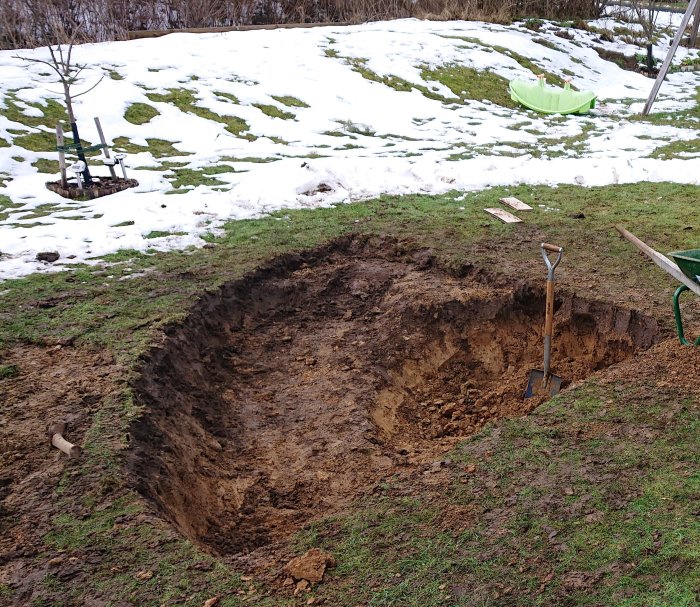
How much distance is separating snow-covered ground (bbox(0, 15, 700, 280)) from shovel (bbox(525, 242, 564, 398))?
379cm

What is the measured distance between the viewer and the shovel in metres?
4.45

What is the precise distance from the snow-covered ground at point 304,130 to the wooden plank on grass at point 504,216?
115 cm

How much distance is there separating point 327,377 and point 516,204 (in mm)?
3901

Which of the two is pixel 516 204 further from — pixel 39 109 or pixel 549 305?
Answer: pixel 39 109

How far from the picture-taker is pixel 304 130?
11.4m

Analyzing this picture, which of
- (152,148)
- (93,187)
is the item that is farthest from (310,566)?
Result: (152,148)

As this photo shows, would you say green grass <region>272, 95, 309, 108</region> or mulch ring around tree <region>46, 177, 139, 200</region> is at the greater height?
green grass <region>272, 95, 309, 108</region>

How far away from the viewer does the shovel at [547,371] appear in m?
4.45

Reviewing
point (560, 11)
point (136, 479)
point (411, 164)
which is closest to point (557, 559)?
point (136, 479)

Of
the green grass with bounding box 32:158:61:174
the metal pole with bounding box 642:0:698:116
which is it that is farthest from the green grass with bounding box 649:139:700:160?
the green grass with bounding box 32:158:61:174

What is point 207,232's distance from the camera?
7.04 m

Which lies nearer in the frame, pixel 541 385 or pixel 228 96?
pixel 541 385

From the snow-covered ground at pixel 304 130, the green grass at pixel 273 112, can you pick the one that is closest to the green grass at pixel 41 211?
the snow-covered ground at pixel 304 130

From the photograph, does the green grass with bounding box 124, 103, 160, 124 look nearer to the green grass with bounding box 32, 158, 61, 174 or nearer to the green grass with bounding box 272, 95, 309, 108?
the green grass with bounding box 32, 158, 61, 174
